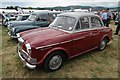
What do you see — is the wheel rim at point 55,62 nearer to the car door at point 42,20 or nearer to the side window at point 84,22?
the side window at point 84,22

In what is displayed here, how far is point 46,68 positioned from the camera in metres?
4.27

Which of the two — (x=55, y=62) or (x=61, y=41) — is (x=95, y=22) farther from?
(x=55, y=62)

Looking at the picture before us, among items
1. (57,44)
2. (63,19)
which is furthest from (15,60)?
(63,19)

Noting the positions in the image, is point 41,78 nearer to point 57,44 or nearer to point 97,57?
point 57,44

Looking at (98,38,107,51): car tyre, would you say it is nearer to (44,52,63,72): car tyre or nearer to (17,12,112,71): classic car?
(17,12,112,71): classic car

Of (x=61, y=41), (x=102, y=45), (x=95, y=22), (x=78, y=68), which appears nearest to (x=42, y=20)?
(x=95, y=22)

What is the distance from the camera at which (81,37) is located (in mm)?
4949

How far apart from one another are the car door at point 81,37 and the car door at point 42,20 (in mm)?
4735

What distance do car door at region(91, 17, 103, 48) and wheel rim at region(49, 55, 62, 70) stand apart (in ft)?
5.82

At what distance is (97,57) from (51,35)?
235cm

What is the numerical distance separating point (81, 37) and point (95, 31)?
3.16 ft

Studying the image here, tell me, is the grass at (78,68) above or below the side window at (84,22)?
below

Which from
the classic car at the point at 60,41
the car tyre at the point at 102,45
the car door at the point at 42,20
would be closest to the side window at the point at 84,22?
the classic car at the point at 60,41

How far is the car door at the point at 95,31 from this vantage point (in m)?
5.53
